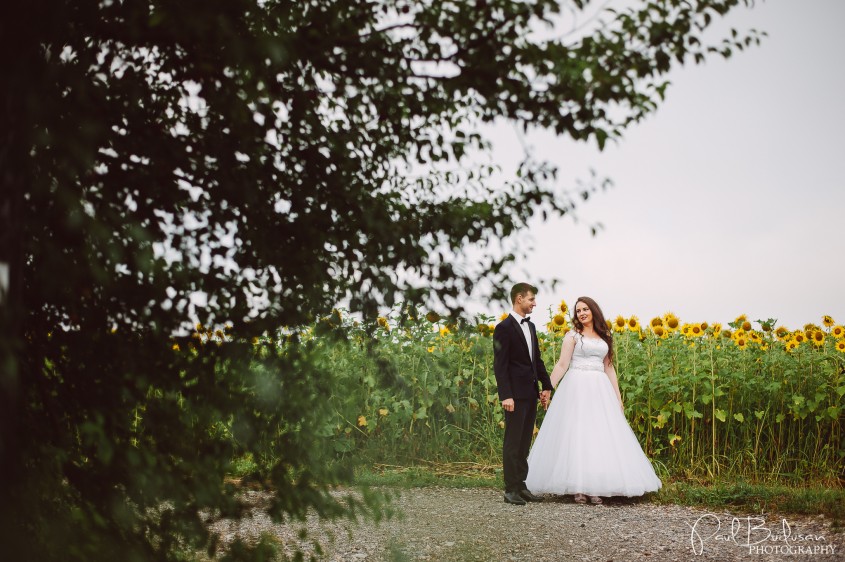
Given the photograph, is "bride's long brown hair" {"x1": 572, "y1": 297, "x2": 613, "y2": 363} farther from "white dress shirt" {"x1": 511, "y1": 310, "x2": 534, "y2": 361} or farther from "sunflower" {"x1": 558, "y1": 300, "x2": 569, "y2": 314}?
"sunflower" {"x1": 558, "y1": 300, "x2": 569, "y2": 314}

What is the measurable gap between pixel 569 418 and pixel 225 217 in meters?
5.46

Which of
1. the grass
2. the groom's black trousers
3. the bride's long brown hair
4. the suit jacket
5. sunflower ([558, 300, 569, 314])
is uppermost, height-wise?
sunflower ([558, 300, 569, 314])

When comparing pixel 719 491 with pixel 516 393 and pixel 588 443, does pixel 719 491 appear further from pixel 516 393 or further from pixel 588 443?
pixel 516 393

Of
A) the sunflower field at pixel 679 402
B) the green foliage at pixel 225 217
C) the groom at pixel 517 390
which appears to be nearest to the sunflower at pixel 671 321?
the sunflower field at pixel 679 402

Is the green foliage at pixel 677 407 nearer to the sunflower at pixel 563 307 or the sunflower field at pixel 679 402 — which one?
the sunflower field at pixel 679 402

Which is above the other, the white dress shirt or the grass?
the white dress shirt

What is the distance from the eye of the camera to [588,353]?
25.6ft

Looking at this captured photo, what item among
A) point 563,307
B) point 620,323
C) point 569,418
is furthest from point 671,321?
point 569,418

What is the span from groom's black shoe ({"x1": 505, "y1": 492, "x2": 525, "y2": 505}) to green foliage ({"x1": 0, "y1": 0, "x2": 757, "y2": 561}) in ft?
14.4

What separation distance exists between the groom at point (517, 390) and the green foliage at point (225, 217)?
13.7 ft

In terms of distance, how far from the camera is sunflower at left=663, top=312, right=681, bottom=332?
29.7 feet

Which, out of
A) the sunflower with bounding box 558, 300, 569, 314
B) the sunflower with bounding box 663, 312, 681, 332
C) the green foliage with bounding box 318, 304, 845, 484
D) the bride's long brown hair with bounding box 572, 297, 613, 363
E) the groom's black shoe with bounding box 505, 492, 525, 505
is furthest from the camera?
the sunflower with bounding box 558, 300, 569, 314

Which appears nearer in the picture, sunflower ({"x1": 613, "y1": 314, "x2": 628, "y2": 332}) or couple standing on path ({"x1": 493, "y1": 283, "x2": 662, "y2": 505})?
couple standing on path ({"x1": 493, "y1": 283, "x2": 662, "y2": 505})
